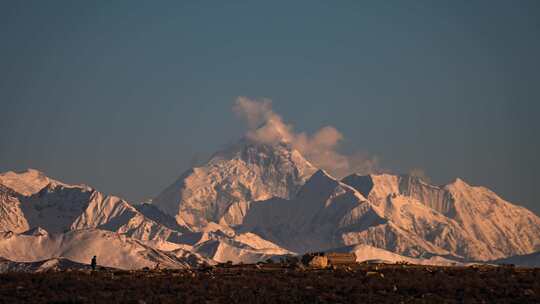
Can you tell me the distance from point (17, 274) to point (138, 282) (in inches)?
663

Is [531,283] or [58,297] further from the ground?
[531,283]

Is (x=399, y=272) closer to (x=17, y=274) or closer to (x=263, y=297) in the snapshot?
(x=263, y=297)

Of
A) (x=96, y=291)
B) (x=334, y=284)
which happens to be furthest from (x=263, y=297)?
(x=96, y=291)

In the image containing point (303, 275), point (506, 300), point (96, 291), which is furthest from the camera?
Result: point (303, 275)

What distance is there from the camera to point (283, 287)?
326 ft

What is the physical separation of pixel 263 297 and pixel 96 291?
16044mm

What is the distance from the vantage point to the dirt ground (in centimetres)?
9331

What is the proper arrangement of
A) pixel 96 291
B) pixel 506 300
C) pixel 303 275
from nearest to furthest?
pixel 506 300
pixel 96 291
pixel 303 275

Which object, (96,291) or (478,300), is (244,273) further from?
(478,300)

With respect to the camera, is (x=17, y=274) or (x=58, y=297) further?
(x=17, y=274)

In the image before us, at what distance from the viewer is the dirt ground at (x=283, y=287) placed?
93312 mm

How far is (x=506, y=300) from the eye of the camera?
3617 inches

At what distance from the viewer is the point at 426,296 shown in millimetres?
94188

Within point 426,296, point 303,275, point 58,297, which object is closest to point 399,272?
point 303,275
